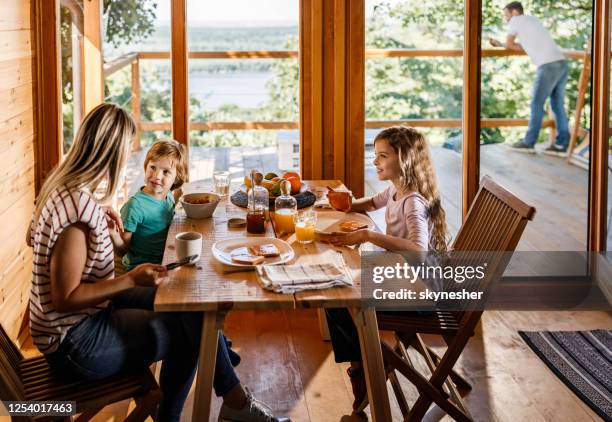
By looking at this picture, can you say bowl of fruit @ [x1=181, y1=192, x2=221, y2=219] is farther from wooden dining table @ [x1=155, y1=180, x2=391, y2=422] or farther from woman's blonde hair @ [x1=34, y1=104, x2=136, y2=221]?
woman's blonde hair @ [x1=34, y1=104, x2=136, y2=221]

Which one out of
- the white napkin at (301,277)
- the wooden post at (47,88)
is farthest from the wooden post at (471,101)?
the wooden post at (47,88)

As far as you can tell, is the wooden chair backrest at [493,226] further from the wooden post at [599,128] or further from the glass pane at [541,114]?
the wooden post at [599,128]

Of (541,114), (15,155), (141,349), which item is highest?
(541,114)

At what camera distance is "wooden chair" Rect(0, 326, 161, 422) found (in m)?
2.14

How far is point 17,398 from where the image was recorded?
2037mm

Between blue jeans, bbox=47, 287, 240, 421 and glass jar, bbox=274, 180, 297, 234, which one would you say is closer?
blue jeans, bbox=47, 287, 240, 421

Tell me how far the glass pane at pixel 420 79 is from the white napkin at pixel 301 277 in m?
1.75

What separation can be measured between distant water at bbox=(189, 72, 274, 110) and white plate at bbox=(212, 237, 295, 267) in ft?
5.07

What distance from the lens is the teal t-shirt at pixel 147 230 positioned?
2854 millimetres

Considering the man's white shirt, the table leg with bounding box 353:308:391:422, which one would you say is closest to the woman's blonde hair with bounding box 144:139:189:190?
the table leg with bounding box 353:308:391:422

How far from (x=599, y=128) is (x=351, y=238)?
77.5 inches

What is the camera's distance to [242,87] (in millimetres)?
4039

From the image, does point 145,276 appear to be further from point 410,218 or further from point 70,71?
point 70,71

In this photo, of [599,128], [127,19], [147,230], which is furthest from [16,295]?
[599,128]
